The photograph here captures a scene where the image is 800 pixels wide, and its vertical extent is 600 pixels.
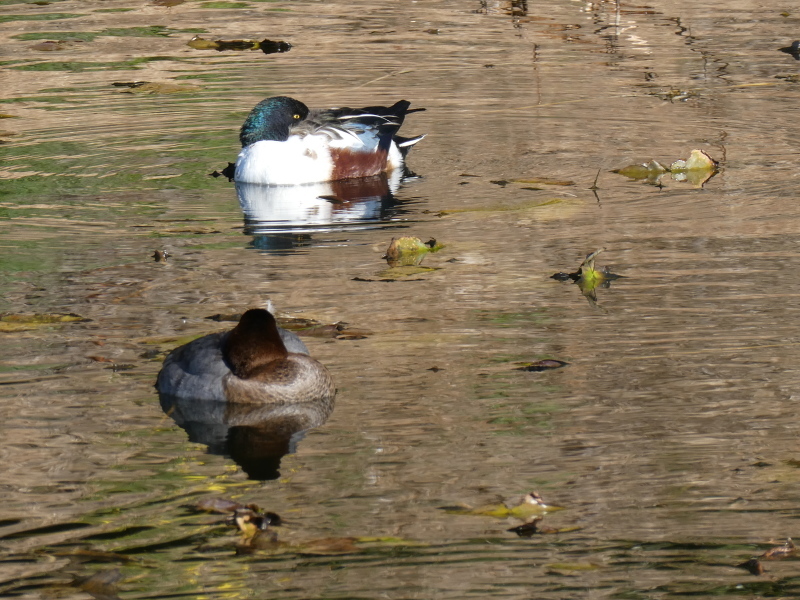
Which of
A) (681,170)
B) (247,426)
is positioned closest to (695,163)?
(681,170)

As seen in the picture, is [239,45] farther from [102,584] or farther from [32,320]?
[102,584]

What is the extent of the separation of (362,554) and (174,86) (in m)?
9.42

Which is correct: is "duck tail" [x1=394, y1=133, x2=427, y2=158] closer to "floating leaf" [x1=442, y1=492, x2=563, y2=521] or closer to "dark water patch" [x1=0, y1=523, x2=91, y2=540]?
"floating leaf" [x1=442, y1=492, x2=563, y2=521]

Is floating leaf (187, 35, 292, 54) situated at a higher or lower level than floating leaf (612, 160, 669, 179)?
higher

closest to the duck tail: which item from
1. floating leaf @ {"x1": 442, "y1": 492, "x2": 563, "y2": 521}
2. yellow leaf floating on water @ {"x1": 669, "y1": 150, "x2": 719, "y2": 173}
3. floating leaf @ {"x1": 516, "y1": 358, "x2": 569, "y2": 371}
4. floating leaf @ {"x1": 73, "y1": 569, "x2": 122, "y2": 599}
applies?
yellow leaf floating on water @ {"x1": 669, "y1": 150, "x2": 719, "y2": 173}

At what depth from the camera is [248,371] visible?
20.2ft

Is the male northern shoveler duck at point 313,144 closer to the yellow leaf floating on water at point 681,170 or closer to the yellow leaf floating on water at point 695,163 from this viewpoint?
the yellow leaf floating on water at point 681,170

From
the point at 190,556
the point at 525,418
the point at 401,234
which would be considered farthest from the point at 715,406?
the point at 401,234

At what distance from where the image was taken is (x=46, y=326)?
6.91 m

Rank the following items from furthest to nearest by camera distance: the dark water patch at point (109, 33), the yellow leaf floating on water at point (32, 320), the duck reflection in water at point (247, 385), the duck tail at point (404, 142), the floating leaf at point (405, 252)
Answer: the dark water patch at point (109, 33) → the duck tail at point (404, 142) → the floating leaf at point (405, 252) → the yellow leaf floating on water at point (32, 320) → the duck reflection in water at point (247, 385)

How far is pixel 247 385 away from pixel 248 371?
0.22 feet

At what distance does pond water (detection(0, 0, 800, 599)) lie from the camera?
4688 mm

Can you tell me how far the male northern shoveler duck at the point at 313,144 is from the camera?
10.7 metres

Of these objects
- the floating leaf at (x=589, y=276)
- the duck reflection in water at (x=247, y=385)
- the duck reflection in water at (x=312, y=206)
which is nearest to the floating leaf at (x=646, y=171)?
the duck reflection in water at (x=312, y=206)
